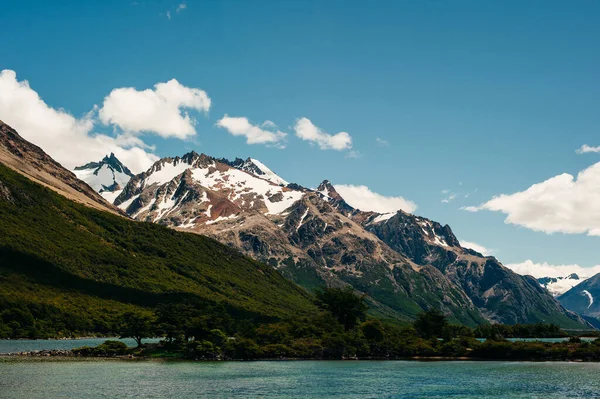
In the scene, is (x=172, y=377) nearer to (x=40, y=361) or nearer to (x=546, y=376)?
(x=40, y=361)

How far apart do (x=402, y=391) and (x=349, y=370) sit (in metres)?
52.1

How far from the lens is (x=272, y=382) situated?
157 metres

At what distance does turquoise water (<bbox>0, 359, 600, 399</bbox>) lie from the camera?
444 feet

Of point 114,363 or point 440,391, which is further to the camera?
point 114,363

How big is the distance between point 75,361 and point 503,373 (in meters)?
131

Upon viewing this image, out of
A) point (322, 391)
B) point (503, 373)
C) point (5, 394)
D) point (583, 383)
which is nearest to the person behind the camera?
point (5, 394)

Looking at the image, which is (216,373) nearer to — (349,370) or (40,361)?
(349,370)

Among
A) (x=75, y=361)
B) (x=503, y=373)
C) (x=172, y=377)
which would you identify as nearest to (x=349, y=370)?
(x=503, y=373)

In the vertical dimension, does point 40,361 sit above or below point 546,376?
below

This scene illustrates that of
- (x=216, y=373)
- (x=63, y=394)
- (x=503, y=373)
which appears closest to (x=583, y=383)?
(x=503, y=373)

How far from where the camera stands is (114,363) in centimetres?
19888

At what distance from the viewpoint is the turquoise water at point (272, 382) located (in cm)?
13525

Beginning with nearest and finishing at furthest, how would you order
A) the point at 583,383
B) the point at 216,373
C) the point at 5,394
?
the point at 5,394 < the point at 583,383 < the point at 216,373

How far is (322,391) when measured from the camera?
143 metres
